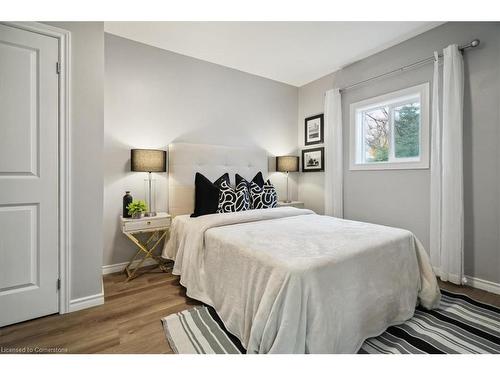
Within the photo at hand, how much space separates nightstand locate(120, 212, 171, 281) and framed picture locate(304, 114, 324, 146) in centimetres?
252

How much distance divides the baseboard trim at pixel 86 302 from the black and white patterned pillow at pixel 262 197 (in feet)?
5.79

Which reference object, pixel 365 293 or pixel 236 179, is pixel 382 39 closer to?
pixel 236 179

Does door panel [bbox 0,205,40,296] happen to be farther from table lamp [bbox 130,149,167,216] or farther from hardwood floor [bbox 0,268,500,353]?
table lamp [bbox 130,149,167,216]

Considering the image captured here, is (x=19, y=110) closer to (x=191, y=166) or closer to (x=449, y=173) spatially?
(x=191, y=166)

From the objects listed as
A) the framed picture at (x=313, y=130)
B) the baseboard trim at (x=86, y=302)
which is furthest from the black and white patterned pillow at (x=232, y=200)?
the framed picture at (x=313, y=130)

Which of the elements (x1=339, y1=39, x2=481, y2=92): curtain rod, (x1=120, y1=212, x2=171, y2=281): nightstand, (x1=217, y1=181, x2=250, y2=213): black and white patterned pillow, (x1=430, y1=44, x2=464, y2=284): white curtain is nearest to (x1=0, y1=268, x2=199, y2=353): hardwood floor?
(x1=120, y1=212, x2=171, y2=281): nightstand

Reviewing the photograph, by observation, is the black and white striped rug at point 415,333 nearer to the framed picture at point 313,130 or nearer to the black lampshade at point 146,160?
the black lampshade at point 146,160

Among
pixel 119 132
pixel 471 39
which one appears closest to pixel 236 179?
pixel 119 132

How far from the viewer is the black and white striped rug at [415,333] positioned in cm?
149

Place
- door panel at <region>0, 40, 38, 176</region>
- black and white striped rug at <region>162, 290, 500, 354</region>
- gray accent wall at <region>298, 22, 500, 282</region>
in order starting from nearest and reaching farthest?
1. black and white striped rug at <region>162, 290, 500, 354</region>
2. door panel at <region>0, 40, 38, 176</region>
3. gray accent wall at <region>298, 22, 500, 282</region>

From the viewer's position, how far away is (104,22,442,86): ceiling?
251cm

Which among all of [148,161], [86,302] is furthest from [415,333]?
[148,161]

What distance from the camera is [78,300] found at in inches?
75.6
